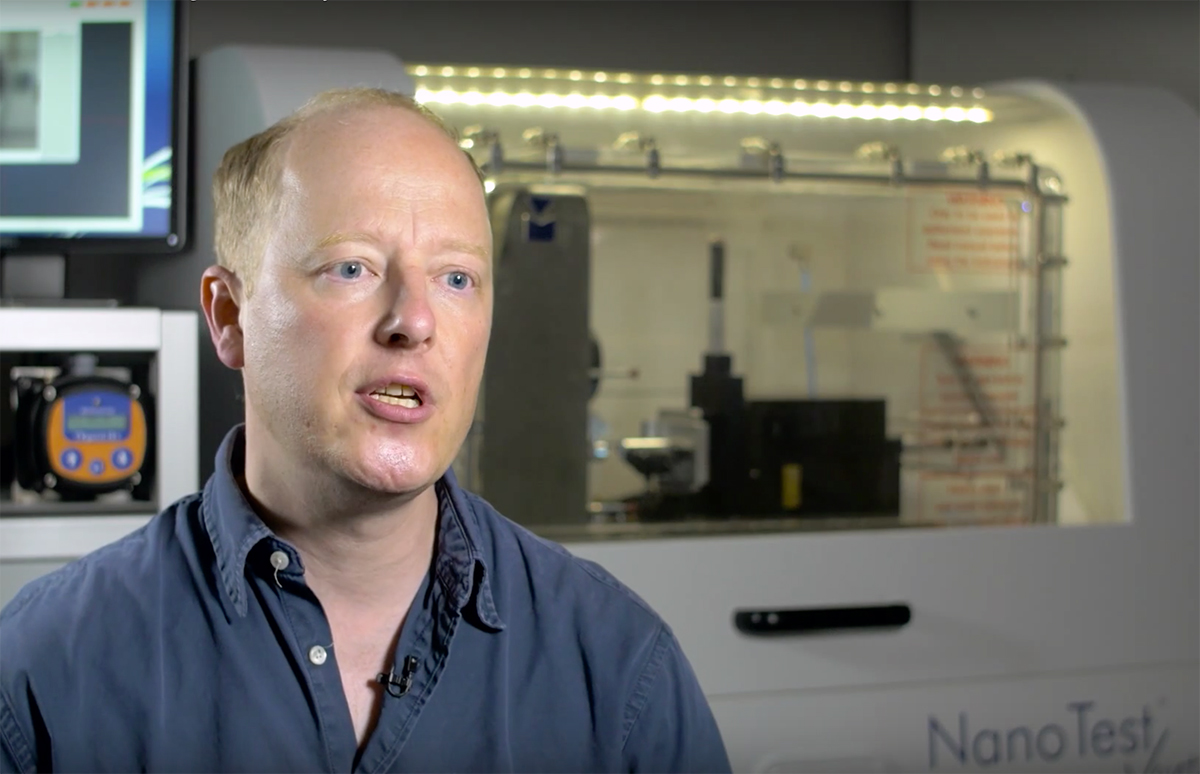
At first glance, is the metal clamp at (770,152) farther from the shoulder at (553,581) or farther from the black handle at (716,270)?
the shoulder at (553,581)

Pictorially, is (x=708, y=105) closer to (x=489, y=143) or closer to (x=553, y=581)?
(x=489, y=143)

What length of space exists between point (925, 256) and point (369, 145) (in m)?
1.30

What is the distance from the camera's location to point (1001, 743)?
6.07ft

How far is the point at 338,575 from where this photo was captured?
3.14 feet

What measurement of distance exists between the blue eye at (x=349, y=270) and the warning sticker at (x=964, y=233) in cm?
131

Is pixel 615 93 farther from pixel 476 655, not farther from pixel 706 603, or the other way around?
pixel 476 655

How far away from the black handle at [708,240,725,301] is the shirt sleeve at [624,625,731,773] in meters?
1.02

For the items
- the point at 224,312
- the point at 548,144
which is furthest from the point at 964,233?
the point at 224,312

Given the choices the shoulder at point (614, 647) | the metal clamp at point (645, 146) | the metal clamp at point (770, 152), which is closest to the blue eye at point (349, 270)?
the shoulder at point (614, 647)

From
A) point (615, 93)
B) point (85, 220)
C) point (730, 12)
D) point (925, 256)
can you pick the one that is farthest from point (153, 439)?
point (730, 12)

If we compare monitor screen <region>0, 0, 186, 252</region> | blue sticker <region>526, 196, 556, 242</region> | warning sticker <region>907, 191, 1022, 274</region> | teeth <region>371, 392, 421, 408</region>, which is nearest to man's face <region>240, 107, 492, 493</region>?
teeth <region>371, 392, 421, 408</region>

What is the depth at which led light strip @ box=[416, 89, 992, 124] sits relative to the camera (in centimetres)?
187

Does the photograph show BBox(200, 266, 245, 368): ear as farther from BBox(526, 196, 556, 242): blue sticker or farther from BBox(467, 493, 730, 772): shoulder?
BBox(526, 196, 556, 242): blue sticker

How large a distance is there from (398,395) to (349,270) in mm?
91
